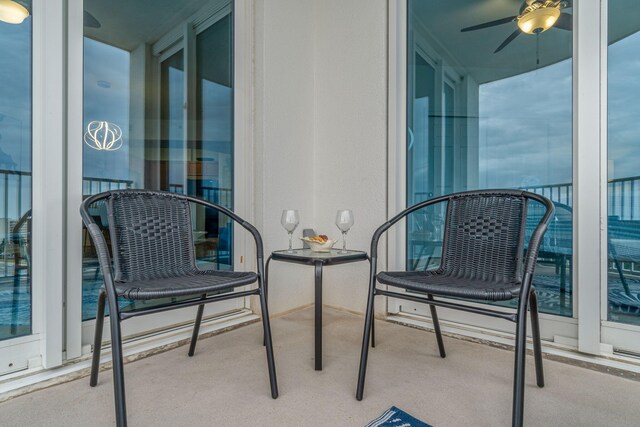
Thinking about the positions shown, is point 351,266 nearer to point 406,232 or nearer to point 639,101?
point 406,232

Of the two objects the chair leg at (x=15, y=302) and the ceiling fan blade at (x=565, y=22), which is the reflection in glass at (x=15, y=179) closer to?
the chair leg at (x=15, y=302)

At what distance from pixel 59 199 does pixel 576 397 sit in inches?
88.4

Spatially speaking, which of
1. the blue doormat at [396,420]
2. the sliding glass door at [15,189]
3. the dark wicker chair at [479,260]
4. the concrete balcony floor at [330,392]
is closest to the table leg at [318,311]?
the concrete balcony floor at [330,392]

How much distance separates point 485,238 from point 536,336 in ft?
1.43

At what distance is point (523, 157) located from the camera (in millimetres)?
1915

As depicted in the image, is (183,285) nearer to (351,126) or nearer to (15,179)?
(15,179)

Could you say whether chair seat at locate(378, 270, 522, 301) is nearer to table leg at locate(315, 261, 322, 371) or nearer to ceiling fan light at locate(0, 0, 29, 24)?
table leg at locate(315, 261, 322, 371)

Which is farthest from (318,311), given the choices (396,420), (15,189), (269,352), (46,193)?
(15,189)

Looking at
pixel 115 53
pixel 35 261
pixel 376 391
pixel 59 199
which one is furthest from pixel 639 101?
pixel 35 261

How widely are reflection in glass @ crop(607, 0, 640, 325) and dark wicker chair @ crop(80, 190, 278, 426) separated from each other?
164 centimetres

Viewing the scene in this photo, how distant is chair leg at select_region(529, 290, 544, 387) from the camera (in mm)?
1331

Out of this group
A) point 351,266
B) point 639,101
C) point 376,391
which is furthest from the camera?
point 351,266

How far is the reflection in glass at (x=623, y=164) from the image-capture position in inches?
64.7

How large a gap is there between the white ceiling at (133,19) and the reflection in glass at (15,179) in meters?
0.31
